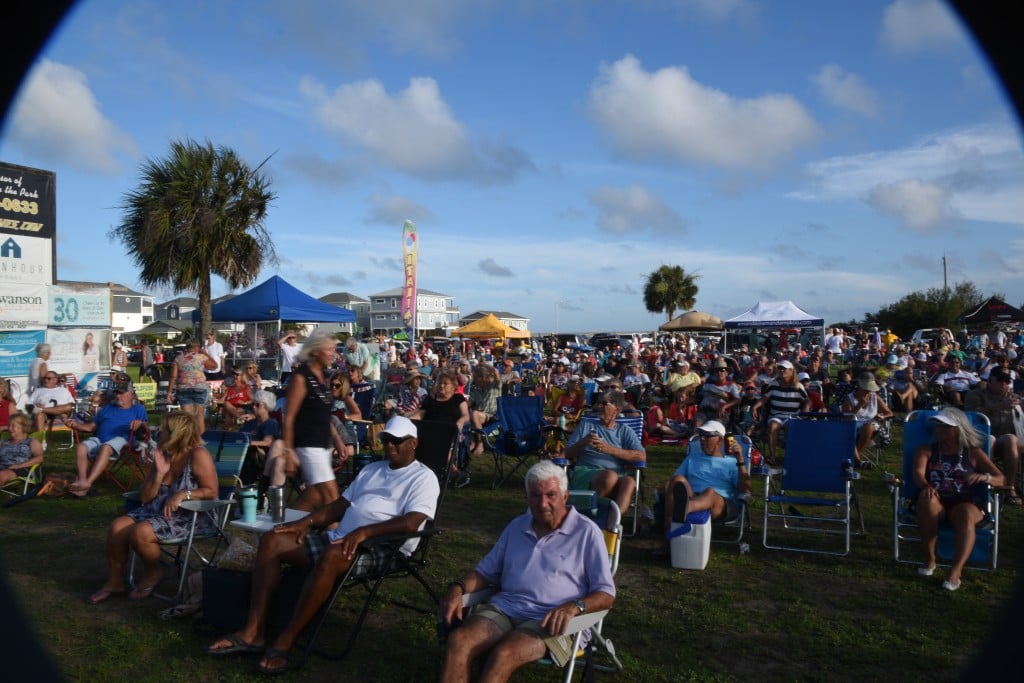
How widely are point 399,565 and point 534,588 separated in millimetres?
1122

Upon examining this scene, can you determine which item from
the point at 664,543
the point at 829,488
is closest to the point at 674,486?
the point at 664,543

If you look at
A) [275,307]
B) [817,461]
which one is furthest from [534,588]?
[275,307]

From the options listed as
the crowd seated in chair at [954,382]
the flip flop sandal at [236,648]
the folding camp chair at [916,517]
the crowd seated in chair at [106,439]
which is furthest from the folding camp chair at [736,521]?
the crowd seated in chair at [954,382]

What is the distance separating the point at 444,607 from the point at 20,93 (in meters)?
2.60

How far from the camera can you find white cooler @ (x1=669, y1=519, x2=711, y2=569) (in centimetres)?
509

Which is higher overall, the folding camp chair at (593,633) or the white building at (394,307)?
the white building at (394,307)

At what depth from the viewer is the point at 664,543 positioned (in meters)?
5.46

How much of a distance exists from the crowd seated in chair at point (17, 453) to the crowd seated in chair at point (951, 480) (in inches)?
313

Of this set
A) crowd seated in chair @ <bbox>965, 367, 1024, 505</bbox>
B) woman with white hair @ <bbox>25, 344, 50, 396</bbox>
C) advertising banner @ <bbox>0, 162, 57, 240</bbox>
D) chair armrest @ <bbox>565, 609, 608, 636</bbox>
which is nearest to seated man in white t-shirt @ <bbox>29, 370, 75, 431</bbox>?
woman with white hair @ <bbox>25, 344, 50, 396</bbox>

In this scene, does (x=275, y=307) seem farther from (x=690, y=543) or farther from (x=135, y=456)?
(x=690, y=543)

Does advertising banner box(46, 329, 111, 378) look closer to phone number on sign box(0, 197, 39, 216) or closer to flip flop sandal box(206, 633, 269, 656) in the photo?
phone number on sign box(0, 197, 39, 216)

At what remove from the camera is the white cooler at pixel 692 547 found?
5090 mm

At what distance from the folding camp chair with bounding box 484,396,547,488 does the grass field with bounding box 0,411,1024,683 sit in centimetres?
200

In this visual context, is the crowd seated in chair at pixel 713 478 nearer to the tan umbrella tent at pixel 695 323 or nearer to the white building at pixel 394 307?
the tan umbrella tent at pixel 695 323
